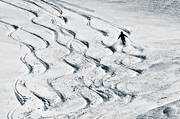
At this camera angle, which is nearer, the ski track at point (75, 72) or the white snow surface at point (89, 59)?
the white snow surface at point (89, 59)

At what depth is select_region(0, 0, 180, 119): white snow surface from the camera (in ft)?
35.3

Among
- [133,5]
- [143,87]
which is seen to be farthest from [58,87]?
[133,5]

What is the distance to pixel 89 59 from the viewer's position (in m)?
13.9

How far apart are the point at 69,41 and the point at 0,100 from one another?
16.2 ft

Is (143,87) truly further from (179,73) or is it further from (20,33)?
(20,33)

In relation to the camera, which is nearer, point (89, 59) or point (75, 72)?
point (75, 72)

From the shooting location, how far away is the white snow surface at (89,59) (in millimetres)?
10758

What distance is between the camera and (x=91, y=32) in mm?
16406

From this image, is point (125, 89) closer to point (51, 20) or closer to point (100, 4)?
point (51, 20)

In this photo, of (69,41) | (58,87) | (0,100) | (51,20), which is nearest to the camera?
(0,100)

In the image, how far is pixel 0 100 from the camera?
11.1 m

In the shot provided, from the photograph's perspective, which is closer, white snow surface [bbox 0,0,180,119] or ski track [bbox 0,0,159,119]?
white snow surface [bbox 0,0,180,119]

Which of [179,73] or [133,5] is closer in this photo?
[179,73]

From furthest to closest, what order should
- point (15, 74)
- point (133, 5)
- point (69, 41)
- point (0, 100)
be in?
1. point (133, 5)
2. point (69, 41)
3. point (15, 74)
4. point (0, 100)
